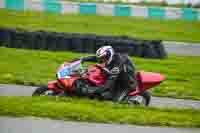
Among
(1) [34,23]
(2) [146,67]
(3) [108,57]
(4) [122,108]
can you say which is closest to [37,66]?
(2) [146,67]

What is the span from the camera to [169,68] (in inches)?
653

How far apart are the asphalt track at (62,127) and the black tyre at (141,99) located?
6.33 ft

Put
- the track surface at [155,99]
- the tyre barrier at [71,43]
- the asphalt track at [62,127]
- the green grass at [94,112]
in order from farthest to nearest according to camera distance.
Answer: the tyre barrier at [71,43] < the track surface at [155,99] < the green grass at [94,112] < the asphalt track at [62,127]

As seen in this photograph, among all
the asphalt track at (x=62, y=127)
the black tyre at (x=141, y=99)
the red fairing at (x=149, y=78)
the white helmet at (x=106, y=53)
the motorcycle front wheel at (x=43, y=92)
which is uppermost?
the white helmet at (x=106, y=53)

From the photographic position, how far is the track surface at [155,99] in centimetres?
1146

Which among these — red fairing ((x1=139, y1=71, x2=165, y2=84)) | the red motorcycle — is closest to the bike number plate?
the red motorcycle

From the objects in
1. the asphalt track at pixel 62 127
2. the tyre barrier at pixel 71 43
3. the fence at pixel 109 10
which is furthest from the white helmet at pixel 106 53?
the fence at pixel 109 10

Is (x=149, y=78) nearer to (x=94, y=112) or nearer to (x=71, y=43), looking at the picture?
(x=94, y=112)

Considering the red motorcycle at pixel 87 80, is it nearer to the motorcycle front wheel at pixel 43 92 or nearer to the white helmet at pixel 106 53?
the motorcycle front wheel at pixel 43 92

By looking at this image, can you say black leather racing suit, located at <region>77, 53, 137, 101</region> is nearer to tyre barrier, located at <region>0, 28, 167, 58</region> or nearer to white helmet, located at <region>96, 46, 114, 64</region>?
white helmet, located at <region>96, 46, 114, 64</region>

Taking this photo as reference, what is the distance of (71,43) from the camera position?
60.7 feet

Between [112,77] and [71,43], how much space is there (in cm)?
780

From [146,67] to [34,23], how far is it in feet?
→ 39.8

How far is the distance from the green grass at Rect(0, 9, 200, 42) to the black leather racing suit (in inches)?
543
